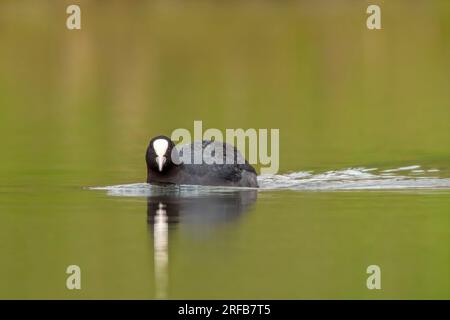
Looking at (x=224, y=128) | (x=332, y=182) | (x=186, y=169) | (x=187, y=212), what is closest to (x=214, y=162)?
(x=186, y=169)

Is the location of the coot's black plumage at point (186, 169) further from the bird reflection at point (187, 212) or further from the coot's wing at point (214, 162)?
the bird reflection at point (187, 212)

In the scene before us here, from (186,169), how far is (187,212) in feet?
6.49

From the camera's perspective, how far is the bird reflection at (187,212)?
514 inches

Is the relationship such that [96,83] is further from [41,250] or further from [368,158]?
[41,250]

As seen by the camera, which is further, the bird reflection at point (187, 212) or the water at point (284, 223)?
the bird reflection at point (187, 212)

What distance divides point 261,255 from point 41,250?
200cm

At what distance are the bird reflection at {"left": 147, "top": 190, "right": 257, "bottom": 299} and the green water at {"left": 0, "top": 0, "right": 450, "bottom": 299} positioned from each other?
0.08 metres

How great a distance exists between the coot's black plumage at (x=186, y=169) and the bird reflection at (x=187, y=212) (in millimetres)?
248

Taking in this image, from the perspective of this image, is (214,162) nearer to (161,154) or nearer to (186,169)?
(186,169)

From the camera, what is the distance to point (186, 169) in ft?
55.4

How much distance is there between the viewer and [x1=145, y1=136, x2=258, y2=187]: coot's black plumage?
658 inches

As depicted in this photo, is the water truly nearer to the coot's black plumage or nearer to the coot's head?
the coot's black plumage

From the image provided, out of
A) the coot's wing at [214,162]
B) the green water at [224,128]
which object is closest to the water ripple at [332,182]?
the coot's wing at [214,162]

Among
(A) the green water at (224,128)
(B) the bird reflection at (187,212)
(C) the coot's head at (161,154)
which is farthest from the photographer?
(C) the coot's head at (161,154)
